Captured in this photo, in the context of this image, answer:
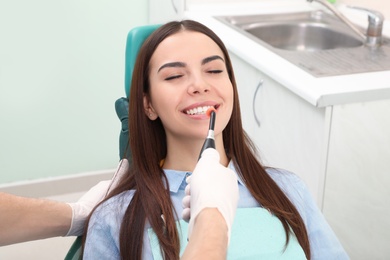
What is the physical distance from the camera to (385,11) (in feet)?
8.71

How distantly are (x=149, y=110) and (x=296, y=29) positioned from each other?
148 cm

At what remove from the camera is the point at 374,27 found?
7.81ft

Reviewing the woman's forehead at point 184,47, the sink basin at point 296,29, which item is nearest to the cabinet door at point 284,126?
the sink basin at point 296,29

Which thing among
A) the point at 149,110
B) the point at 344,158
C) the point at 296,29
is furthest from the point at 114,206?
the point at 296,29

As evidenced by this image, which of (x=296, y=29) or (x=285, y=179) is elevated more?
(x=296, y=29)

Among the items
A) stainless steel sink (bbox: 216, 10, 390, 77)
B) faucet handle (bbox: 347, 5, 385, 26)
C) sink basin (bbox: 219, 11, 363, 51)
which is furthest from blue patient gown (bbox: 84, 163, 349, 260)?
sink basin (bbox: 219, 11, 363, 51)

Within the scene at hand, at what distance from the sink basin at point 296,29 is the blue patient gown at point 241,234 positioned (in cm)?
138

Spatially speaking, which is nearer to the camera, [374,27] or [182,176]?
[182,176]

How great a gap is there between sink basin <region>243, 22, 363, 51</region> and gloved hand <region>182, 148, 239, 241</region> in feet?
5.38

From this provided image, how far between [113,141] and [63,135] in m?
0.28

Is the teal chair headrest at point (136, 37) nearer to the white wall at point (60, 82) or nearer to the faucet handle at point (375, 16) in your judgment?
the faucet handle at point (375, 16)

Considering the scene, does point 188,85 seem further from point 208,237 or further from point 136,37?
point 208,237

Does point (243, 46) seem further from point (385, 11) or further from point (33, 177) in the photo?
point (33, 177)

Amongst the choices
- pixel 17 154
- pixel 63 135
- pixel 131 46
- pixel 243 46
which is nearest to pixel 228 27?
pixel 243 46
